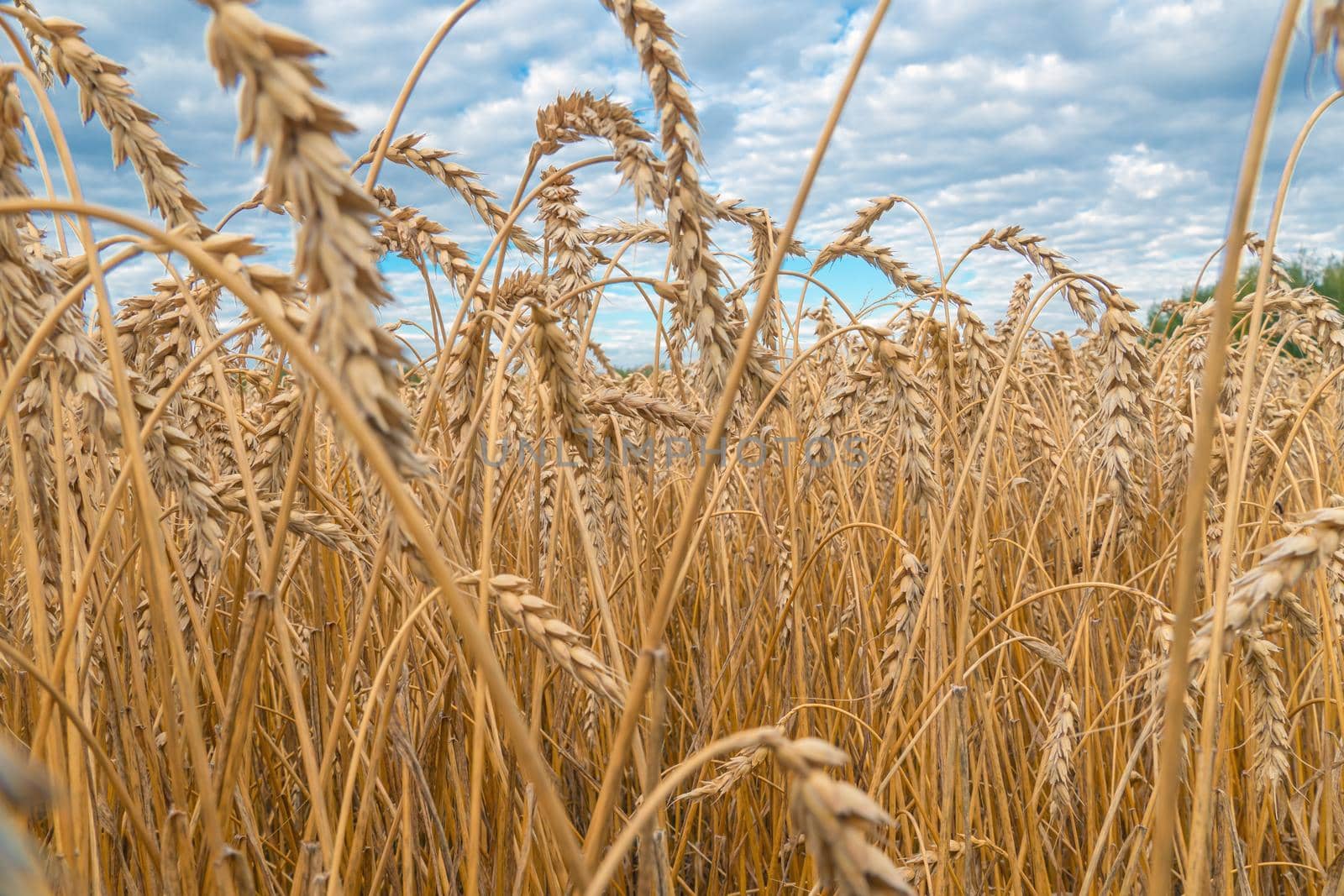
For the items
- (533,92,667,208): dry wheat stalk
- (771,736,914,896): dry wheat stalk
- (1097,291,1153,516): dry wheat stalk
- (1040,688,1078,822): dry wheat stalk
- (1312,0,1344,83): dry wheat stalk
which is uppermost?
(533,92,667,208): dry wheat stalk

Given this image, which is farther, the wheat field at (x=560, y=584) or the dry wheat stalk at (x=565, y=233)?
the dry wheat stalk at (x=565, y=233)

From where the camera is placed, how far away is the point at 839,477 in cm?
228

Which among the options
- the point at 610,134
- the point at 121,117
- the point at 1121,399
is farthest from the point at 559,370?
the point at 1121,399

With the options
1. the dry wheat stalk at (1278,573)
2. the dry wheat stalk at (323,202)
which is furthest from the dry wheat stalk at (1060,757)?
the dry wheat stalk at (323,202)

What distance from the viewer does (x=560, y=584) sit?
195 centimetres

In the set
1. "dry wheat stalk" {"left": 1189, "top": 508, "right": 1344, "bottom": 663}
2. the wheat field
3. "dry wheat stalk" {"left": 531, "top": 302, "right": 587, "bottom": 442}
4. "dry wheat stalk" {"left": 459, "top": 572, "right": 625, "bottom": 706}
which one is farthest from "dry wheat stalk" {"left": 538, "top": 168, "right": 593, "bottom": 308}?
"dry wheat stalk" {"left": 1189, "top": 508, "right": 1344, "bottom": 663}

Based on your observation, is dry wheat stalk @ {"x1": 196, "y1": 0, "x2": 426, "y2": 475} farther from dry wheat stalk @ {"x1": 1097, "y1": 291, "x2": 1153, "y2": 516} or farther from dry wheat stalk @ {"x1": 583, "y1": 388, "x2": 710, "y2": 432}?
dry wheat stalk @ {"x1": 1097, "y1": 291, "x2": 1153, "y2": 516}

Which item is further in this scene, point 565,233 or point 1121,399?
point 565,233

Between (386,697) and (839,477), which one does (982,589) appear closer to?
(839,477)

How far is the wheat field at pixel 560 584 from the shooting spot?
0.57m

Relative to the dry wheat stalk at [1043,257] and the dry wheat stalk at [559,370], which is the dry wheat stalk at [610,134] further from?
the dry wheat stalk at [1043,257]

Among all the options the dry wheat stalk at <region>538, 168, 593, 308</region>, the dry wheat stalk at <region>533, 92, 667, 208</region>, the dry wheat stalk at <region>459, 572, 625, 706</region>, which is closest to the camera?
the dry wheat stalk at <region>459, 572, 625, 706</region>

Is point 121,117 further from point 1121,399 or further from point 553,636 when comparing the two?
point 1121,399

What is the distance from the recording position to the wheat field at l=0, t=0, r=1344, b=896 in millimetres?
573
